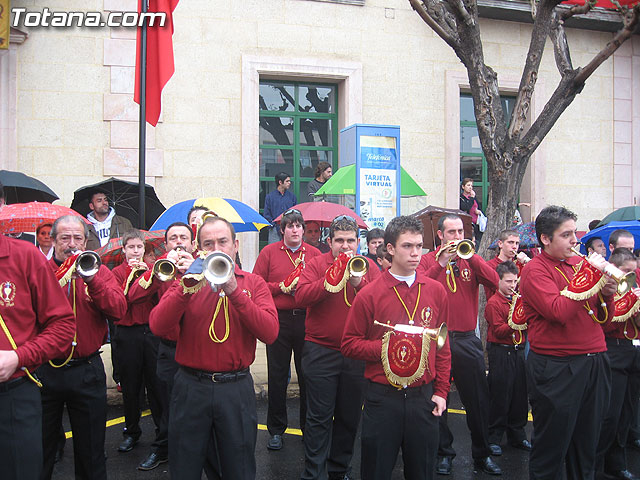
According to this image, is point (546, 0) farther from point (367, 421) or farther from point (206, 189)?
point (367, 421)

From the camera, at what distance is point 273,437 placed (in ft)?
20.4

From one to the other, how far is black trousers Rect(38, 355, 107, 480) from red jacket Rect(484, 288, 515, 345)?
363cm

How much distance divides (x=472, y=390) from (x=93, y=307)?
126 inches

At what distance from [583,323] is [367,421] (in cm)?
164

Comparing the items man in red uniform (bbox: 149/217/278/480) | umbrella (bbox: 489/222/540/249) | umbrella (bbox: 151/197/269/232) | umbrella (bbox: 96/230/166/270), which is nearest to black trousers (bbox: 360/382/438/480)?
man in red uniform (bbox: 149/217/278/480)

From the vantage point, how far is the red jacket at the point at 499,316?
20.4 ft

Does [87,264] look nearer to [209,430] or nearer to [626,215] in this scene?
[209,430]

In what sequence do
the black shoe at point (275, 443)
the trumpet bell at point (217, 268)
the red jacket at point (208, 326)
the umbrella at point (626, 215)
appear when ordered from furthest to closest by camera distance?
the umbrella at point (626, 215) → the black shoe at point (275, 443) → the red jacket at point (208, 326) → the trumpet bell at point (217, 268)

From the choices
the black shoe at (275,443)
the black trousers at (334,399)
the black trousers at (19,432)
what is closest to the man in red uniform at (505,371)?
the black trousers at (334,399)

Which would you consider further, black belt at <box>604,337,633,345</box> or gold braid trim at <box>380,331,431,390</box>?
black belt at <box>604,337,633,345</box>

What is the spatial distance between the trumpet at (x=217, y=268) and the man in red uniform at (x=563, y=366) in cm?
220

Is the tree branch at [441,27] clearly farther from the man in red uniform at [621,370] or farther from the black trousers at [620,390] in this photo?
the black trousers at [620,390]

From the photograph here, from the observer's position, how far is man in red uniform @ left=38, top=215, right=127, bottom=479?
441cm

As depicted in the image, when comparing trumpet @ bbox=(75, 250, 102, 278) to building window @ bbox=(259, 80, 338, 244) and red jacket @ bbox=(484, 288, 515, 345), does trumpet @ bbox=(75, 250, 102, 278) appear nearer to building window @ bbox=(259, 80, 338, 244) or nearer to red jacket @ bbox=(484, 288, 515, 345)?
red jacket @ bbox=(484, 288, 515, 345)
